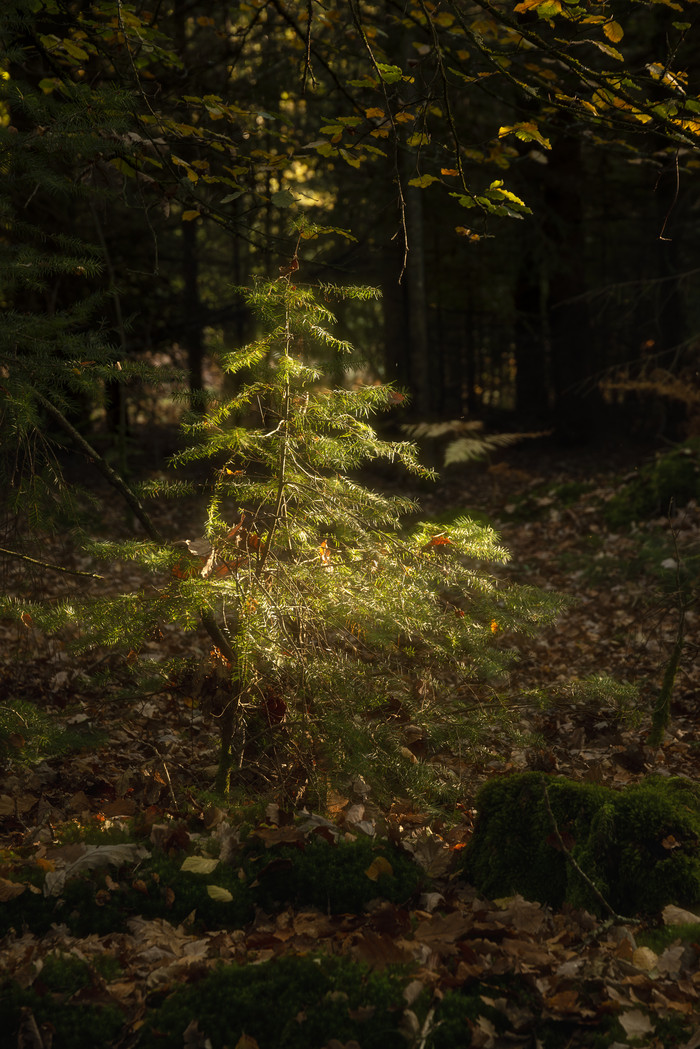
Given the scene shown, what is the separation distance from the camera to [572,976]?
283 cm

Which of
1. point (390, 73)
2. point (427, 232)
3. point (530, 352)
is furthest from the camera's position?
point (427, 232)

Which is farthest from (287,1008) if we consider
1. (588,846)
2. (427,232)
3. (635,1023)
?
(427,232)

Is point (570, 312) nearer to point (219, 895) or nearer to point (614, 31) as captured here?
point (614, 31)

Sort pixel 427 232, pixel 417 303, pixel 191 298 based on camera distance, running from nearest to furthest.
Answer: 1. pixel 417 303
2. pixel 191 298
3. pixel 427 232

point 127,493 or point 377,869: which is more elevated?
point 127,493

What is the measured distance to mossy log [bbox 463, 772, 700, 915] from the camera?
11.0 feet

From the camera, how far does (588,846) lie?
11.5 ft

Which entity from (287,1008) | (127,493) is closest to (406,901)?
(287,1008)

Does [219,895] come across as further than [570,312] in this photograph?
No

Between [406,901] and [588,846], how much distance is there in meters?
0.85

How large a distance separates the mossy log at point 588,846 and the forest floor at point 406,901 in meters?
0.12

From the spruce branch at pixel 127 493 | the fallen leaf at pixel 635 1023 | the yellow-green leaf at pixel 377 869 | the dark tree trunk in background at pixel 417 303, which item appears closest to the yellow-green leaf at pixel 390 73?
the spruce branch at pixel 127 493

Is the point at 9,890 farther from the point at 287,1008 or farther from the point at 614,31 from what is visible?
the point at 614,31

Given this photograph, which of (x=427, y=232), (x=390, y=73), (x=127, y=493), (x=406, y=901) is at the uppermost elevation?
(x=427, y=232)
